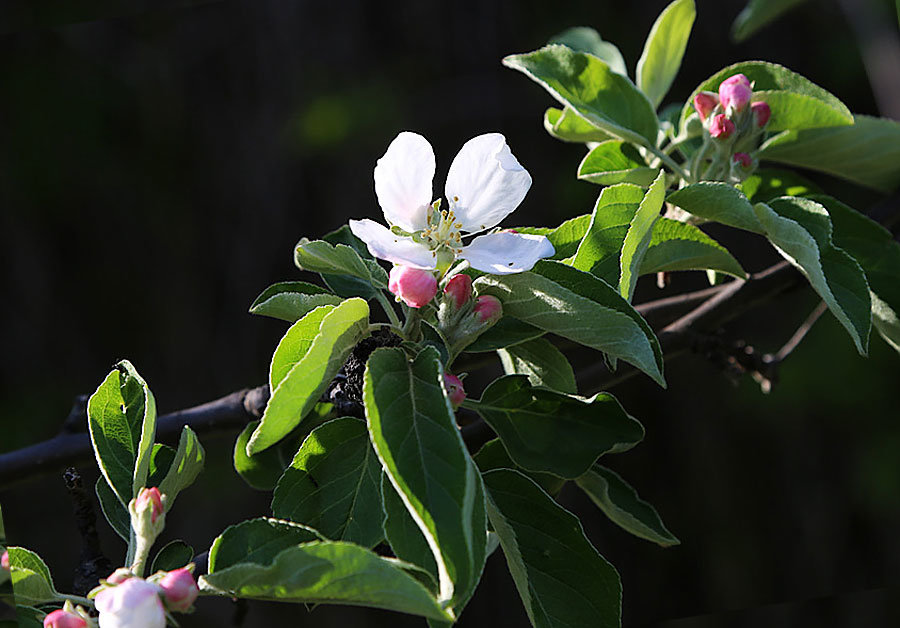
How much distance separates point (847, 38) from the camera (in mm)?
2416

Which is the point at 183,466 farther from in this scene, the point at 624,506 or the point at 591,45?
the point at 591,45

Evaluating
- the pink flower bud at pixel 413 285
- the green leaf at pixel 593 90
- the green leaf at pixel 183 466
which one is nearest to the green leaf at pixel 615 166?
the green leaf at pixel 593 90

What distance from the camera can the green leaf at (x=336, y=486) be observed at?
1.74ft

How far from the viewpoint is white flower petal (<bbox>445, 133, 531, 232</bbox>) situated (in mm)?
564

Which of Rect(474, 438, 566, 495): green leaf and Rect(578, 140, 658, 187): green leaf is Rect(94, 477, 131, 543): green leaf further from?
Rect(578, 140, 658, 187): green leaf

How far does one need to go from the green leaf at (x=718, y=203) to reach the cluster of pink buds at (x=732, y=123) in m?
0.10

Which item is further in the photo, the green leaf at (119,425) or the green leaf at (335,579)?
the green leaf at (119,425)

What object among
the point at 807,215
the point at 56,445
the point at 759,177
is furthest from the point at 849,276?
the point at 56,445

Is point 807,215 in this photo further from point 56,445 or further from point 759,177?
point 56,445

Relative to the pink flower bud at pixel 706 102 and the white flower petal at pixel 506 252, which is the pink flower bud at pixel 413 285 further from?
the pink flower bud at pixel 706 102

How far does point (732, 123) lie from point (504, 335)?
10.4 inches

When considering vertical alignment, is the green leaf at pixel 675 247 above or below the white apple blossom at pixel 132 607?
above

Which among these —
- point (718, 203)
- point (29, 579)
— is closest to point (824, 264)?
point (718, 203)

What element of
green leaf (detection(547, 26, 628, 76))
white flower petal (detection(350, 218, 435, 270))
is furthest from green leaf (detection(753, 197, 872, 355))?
green leaf (detection(547, 26, 628, 76))
